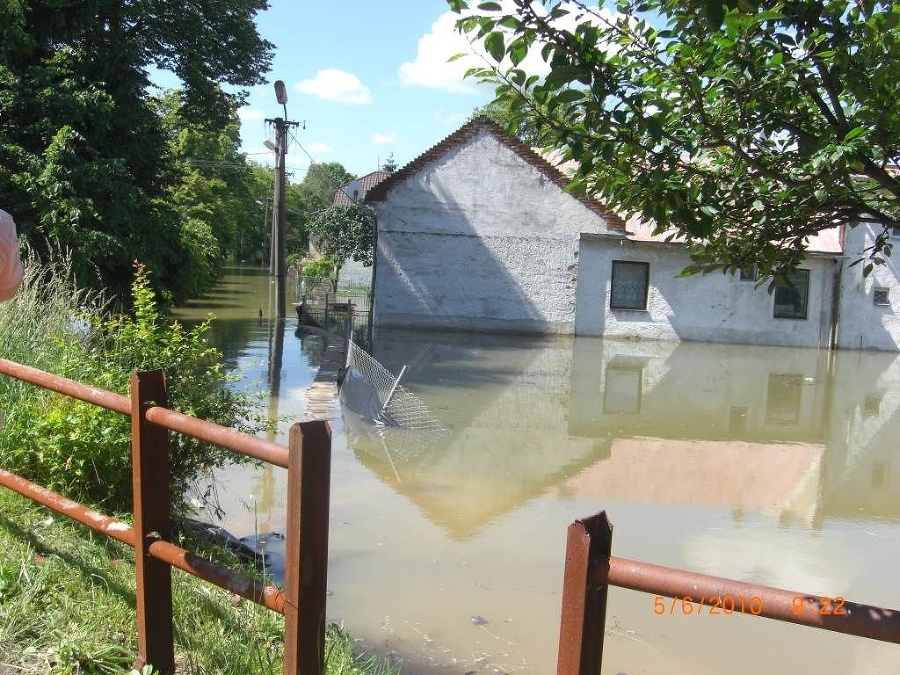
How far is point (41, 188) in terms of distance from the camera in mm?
14516

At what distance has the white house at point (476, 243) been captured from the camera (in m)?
23.4

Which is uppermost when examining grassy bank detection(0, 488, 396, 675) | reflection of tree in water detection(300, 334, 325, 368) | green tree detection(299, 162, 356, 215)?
green tree detection(299, 162, 356, 215)

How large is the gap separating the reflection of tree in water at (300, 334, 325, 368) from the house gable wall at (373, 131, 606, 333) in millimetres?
3406

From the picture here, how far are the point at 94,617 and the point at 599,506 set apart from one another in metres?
5.34

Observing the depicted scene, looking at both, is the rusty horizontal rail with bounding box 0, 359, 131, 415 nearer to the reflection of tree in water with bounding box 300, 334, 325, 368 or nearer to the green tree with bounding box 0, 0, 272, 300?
the green tree with bounding box 0, 0, 272, 300

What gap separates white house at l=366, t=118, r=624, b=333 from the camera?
23.4 metres

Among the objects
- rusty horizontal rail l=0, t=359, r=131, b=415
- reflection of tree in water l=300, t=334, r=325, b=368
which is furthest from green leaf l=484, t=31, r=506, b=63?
reflection of tree in water l=300, t=334, r=325, b=368

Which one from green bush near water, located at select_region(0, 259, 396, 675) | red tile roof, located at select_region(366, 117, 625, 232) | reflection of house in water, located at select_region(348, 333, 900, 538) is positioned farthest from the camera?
red tile roof, located at select_region(366, 117, 625, 232)

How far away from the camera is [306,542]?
2447mm

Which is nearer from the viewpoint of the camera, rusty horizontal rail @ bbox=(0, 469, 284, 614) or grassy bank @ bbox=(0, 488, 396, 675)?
rusty horizontal rail @ bbox=(0, 469, 284, 614)

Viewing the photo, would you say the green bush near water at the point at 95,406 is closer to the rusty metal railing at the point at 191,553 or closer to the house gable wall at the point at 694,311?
the rusty metal railing at the point at 191,553

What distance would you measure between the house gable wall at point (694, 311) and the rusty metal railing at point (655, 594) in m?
21.9

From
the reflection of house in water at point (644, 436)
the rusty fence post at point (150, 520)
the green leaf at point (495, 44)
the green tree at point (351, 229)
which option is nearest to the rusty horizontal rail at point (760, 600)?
the green leaf at point (495, 44)

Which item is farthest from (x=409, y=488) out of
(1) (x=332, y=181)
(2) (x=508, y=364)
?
(1) (x=332, y=181)
